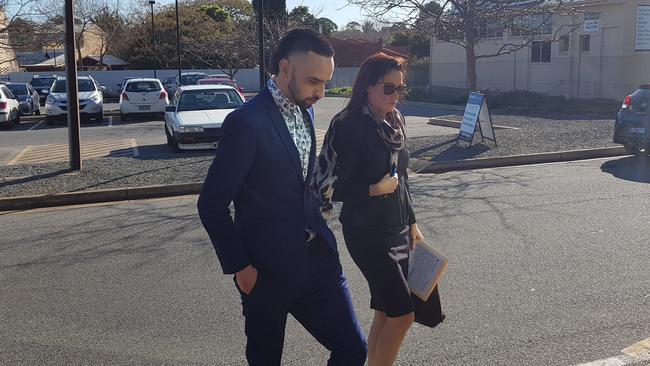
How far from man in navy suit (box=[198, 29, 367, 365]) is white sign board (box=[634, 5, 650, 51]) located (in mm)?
26482

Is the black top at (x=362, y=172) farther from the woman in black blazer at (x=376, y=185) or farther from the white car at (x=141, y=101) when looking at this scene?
the white car at (x=141, y=101)

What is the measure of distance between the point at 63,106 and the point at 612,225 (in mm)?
19286

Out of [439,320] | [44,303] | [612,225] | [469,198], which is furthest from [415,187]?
[439,320]

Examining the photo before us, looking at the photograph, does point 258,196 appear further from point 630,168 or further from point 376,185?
point 630,168

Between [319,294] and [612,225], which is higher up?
[319,294]

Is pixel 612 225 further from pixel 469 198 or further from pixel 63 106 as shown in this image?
pixel 63 106

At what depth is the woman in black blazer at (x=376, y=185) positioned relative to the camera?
331 centimetres

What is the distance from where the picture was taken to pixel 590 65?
91.2 ft

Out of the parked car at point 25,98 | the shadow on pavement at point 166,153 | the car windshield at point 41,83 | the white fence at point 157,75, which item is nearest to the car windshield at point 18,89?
the parked car at point 25,98

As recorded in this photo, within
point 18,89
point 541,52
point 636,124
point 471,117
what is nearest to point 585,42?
point 541,52

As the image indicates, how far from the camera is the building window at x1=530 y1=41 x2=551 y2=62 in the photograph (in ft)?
98.9

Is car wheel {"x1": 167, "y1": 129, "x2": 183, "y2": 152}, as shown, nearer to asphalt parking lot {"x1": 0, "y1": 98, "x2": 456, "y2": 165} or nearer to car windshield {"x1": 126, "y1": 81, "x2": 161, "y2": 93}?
asphalt parking lot {"x1": 0, "y1": 98, "x2": 456, "y2": 165}

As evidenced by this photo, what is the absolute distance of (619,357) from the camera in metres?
4.16

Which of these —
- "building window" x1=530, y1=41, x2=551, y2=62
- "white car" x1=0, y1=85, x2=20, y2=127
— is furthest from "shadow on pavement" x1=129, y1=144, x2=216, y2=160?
"building window" x1=530, y1=41, x2=551, y2=62
